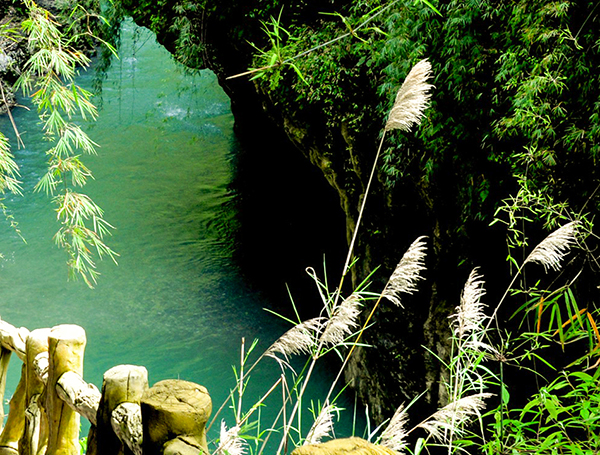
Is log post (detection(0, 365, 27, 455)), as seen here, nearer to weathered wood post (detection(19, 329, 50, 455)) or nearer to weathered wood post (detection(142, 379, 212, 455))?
weathered wood post (detection(19, 329, 50, 455))

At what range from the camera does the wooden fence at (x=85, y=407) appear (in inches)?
52.9

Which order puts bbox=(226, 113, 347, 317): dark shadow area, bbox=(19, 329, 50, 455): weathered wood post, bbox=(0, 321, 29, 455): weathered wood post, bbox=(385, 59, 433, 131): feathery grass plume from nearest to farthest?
1. bbox=(385, 59, 433, 131): feathery grass plume
2. bbox=(19, 329, 50, 455): weathered wood post
3. bbox=(0, 321, 29, 455): weathered wood post
4. bbox=(226, 113, 347, 317): dark shadow area

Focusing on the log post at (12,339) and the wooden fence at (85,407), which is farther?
the log post at (12,339)

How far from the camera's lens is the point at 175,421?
1.33 metres

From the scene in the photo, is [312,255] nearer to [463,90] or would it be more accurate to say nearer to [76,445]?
[463,90]

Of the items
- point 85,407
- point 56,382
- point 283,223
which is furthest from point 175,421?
point 283,223

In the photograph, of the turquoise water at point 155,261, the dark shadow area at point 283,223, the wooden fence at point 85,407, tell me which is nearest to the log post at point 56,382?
the wooden fence at point 85,407

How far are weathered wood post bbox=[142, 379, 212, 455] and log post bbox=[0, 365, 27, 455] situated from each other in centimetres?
139

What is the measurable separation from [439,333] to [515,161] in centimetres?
136

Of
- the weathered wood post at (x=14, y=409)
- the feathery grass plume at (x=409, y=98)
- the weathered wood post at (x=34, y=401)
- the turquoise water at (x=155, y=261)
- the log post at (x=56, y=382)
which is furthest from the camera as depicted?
the turquoise water at (x=155, y=261)

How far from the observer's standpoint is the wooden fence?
1344 millimetres

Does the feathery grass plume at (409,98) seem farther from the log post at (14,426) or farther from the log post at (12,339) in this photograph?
the log post at (14,426)

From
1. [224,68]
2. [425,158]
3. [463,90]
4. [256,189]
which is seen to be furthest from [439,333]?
[256,189]

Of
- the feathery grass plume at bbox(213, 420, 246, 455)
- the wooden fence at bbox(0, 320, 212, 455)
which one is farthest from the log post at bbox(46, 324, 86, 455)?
the feathery grass plume at bbox(213, 420, 246, 455)
